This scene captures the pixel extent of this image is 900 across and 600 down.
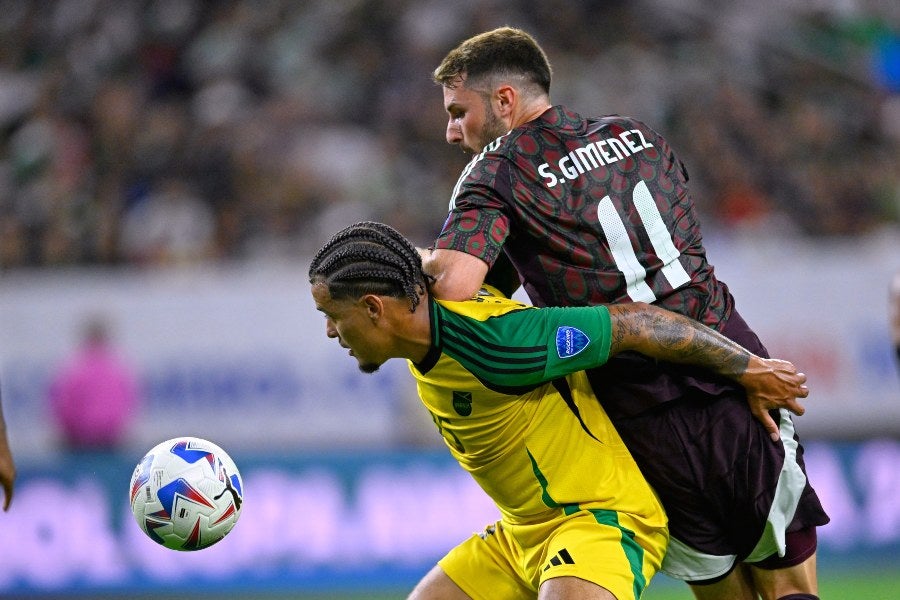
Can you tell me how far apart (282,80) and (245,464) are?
5367mm

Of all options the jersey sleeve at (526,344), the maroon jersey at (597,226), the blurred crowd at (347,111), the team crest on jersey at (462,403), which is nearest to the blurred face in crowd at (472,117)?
the maroon jersey at (597,226)

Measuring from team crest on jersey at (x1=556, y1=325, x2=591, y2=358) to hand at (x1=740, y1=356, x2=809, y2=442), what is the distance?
2.23 feet

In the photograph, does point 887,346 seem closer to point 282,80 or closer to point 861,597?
point 861,597

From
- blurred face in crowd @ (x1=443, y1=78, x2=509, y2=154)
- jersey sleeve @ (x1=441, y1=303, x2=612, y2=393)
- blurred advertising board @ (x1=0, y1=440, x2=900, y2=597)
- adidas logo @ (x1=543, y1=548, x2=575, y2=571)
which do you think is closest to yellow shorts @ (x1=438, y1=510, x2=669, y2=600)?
adidas logo @ (x1=543, y1=548, x2=575, y2=571)

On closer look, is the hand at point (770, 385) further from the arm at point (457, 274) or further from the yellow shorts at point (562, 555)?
the arm at point (457, 274)

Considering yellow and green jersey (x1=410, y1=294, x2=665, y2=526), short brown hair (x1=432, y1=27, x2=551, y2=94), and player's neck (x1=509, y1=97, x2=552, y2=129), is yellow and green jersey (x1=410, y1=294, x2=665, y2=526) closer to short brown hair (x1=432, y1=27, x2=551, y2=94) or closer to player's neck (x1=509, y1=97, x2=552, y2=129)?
player's neck (x1=509, y1=97, x2=552, y2=129)

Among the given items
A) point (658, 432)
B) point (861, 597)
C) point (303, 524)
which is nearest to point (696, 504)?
point (658, 432)

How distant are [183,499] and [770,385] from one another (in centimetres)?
217

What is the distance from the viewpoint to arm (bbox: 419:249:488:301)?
4434mm

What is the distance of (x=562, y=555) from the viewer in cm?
451

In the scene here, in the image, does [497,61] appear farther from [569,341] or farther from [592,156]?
[569,341]

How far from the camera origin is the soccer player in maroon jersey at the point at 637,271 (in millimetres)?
4629

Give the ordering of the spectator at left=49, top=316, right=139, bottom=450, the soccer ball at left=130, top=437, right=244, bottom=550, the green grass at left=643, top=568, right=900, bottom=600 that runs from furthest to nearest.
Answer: the spectator at left=49, top=316, right=139, bottom=450 < the green grass at left=643, top=568, right=900, bottom=600 < the soccer ball at left=130, top=437, right=244, bottom=550

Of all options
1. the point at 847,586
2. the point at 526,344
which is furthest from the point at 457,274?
the point at 847,586
